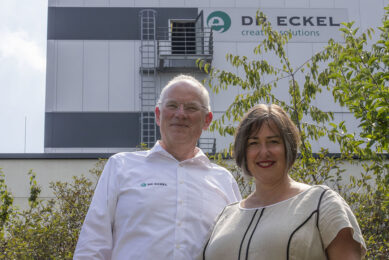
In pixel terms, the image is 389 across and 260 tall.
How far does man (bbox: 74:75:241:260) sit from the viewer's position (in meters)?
3.41

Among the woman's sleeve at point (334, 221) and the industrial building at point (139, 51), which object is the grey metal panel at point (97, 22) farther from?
the woman's sleeve at point (334, 221)

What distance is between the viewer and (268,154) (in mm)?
3148

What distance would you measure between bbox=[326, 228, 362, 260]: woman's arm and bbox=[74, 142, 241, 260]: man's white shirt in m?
0.94

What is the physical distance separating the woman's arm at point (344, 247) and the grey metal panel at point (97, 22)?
682 inches

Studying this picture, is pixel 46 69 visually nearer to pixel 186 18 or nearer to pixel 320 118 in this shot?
pixel 186 18

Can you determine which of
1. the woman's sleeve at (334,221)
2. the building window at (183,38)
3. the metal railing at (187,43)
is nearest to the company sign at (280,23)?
the metal railing at (187,43)

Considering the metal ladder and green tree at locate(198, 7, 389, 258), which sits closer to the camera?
green tree at locate(198, 7, 389, 258)

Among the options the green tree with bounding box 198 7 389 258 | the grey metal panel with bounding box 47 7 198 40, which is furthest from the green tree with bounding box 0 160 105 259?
the grey metal panel with bounding box 47 7 198 40

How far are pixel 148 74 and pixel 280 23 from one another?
5.62 metres

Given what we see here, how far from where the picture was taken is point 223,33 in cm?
1942

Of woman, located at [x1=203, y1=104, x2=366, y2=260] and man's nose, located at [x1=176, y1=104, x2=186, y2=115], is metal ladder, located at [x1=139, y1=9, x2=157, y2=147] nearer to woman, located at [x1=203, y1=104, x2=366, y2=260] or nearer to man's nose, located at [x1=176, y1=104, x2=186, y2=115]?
man's nose, located at [x1=176, y1=104, x2=186, y2=115]

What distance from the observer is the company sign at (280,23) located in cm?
1941

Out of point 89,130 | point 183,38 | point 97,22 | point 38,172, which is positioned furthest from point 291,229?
point 97,22

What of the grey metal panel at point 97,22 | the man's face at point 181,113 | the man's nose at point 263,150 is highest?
the grey metal panel at point 97,22
